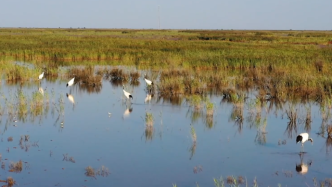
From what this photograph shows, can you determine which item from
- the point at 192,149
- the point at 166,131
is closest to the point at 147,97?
the point at 166,131

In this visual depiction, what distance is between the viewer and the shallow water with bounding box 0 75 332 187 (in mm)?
7902

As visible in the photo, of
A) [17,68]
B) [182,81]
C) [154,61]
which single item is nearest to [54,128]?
[182,81]

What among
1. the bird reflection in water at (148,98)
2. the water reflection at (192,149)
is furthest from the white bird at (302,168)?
the bird reflection in water at (148,98)

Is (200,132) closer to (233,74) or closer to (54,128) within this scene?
(54,128)

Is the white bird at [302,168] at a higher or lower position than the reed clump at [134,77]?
lower

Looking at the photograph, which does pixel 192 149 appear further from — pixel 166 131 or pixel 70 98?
pixel 70 98

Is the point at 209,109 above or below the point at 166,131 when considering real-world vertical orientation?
above

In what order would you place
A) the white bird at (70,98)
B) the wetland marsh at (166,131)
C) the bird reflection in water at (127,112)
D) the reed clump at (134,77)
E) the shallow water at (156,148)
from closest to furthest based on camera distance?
the shallow water at (156,148) < the wetland marsh at (166,131) < the bird reflection in water at (127,112) < the white bird at (70,98) < the reed clump at (134,77)

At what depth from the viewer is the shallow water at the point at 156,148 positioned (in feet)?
25.9

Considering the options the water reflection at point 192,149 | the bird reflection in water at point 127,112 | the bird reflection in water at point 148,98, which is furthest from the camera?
the bird reflection in water at point 148,98

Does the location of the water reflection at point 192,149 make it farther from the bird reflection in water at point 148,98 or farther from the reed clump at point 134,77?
the reed clump at point 134,77

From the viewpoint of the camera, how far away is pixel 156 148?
9797mm

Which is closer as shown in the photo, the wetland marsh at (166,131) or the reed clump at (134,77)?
the wetland marsh at (166,131)

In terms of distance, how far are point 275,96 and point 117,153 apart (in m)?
8.20
